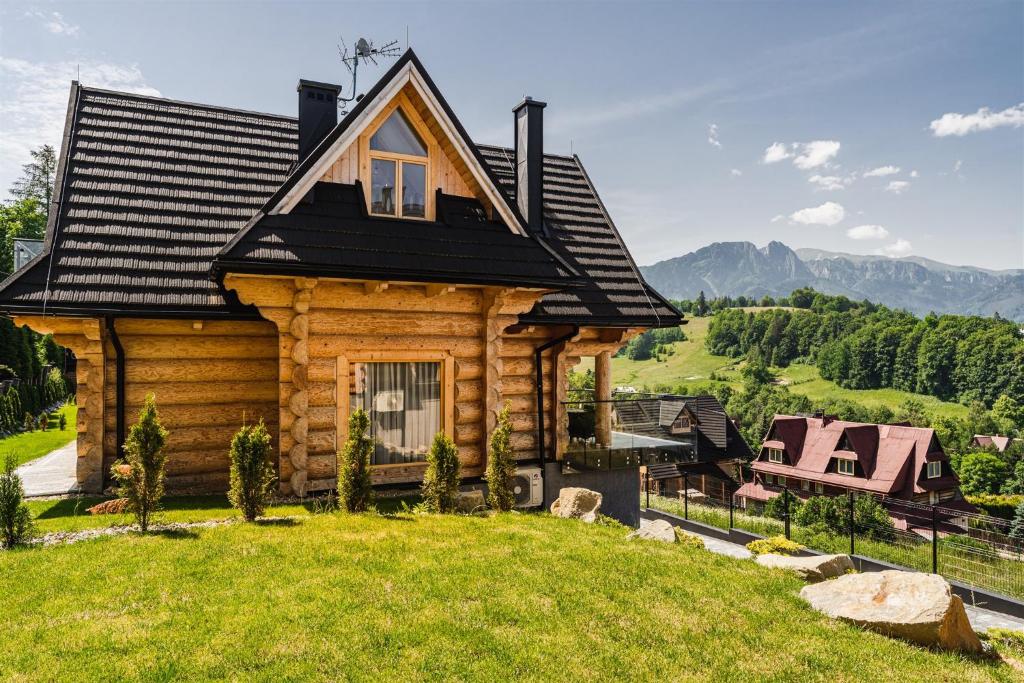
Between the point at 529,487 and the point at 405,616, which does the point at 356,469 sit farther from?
the point at 529,487

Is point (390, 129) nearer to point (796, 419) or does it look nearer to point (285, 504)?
point (285, 504)

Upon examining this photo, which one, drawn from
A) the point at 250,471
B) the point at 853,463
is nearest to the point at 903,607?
the point at 250,471

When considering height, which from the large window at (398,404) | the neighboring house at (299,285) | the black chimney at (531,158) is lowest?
the large window at (398,404)

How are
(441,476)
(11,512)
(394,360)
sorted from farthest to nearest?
(394,360), (441,476), (11,512)

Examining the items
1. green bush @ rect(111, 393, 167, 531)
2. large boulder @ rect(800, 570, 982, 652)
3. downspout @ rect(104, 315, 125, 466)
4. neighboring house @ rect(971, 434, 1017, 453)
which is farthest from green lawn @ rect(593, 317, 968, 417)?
green bush @ rect(111, 393, 167, 531)

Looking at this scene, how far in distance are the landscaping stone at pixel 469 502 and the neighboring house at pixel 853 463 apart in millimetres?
32254

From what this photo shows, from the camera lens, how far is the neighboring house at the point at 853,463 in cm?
3950

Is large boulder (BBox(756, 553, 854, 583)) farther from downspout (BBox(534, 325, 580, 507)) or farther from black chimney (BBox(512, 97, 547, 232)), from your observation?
black chimney (BBox(512, 97, 547, 232))

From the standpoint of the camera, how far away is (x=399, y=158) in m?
9.43

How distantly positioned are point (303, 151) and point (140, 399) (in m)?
4.94

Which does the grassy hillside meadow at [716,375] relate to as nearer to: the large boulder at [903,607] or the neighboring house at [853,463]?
the neighboring house at [853,463]

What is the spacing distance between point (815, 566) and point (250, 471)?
6.96 metres

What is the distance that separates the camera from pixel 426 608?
5031 millimetres

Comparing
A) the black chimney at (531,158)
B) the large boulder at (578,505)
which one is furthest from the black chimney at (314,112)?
the large boulder at (578,505)
